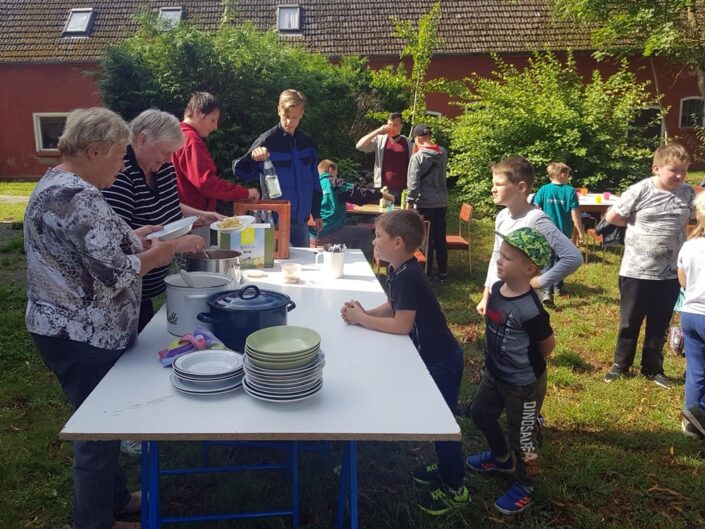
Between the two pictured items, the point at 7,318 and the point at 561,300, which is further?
the point at 561,300

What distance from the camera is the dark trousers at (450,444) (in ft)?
9.05

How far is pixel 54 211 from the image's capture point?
206cm

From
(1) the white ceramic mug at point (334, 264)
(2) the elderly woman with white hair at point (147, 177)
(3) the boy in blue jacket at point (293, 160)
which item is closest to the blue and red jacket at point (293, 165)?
(3) the boy in blue jacket at point (293, 160)

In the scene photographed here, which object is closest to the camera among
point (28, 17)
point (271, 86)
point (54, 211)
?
point (54, 211)

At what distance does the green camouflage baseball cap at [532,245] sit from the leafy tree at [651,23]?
11270 millimetres

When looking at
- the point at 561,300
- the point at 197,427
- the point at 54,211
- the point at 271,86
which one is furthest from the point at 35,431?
the point at 271,86

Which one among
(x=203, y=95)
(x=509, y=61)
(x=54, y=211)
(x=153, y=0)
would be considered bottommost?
(x=54, y=211)

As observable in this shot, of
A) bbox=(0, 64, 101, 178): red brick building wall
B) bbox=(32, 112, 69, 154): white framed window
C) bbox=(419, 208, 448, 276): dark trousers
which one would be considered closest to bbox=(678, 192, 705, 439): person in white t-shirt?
bbox=(419, 208, 448, 276): dark trousers

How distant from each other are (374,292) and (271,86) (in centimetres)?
682

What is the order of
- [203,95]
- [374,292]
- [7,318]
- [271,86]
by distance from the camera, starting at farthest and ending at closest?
[271,86] < [7,318] < [203,95] < [374,292]

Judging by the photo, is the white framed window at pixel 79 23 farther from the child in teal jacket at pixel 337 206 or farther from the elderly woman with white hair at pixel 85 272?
the elderly woman with white hair at pixel 85 272

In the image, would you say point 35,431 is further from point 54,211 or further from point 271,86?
point 271,86

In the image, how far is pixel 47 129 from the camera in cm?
1867

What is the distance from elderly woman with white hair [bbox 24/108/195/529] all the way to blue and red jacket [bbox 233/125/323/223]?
8.47ft
